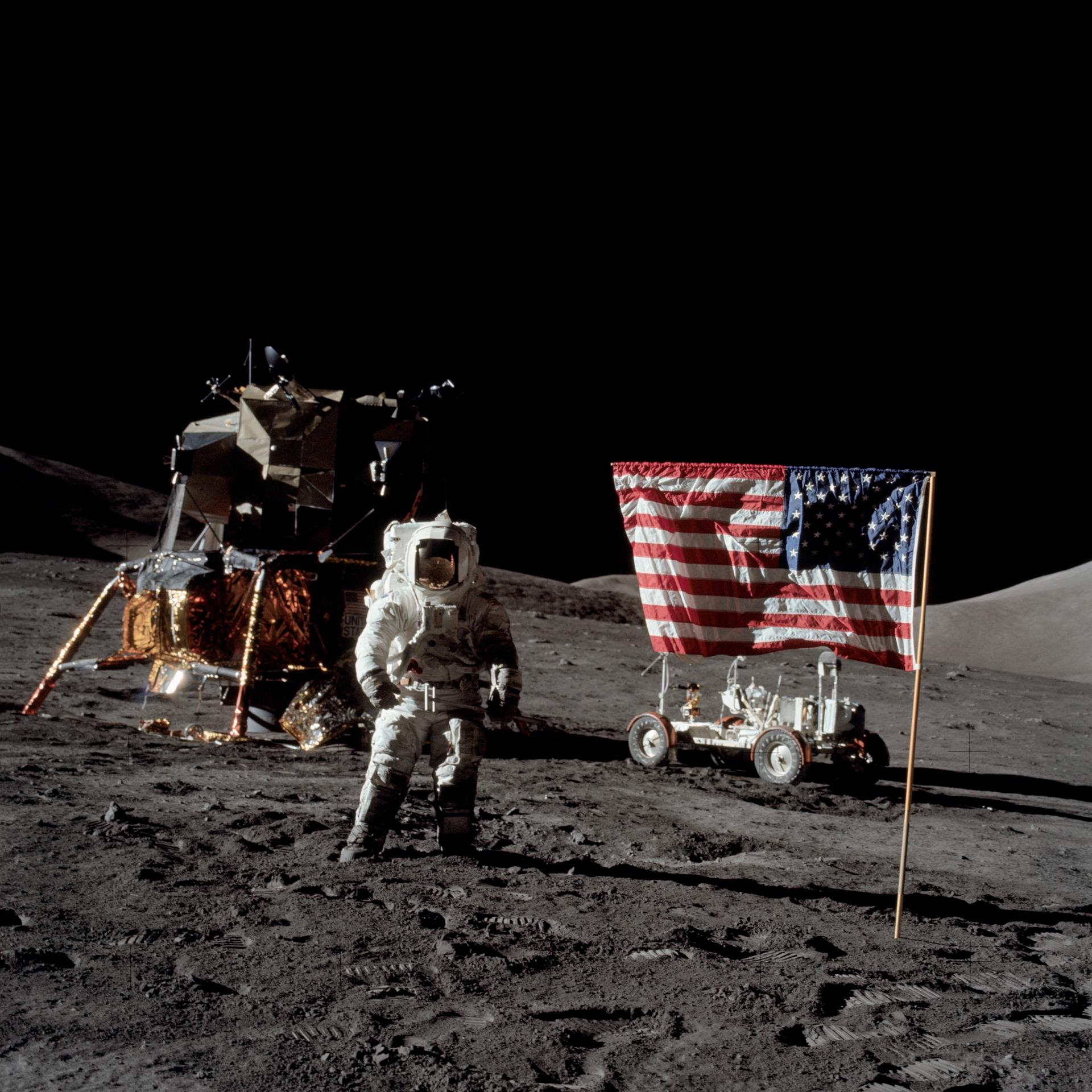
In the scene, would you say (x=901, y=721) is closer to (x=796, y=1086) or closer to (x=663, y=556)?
(x=663, y=556)

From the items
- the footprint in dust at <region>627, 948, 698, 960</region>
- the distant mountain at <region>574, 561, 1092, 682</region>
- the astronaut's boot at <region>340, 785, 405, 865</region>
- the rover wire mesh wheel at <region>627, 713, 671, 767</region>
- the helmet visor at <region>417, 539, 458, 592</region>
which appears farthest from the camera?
the distant mountain at <region>574, 561, 1092, 682</region>

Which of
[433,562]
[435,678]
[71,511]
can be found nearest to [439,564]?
[433,562]

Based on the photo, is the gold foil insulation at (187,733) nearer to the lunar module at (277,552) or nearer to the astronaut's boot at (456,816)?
the lunar module at (277,552)

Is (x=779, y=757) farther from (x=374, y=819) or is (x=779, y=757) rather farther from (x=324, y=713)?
(x=374, y=819)

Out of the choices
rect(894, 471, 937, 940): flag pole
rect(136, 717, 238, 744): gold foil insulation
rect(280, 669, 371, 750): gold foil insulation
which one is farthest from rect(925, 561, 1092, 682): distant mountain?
rect(894, 471, 937, 940): flag pole

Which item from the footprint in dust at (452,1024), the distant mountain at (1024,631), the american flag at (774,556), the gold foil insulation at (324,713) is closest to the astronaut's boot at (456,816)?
the american flag at (774,556)

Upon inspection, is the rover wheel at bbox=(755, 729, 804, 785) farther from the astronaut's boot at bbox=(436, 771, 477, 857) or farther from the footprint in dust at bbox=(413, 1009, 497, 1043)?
the footprint in dust at bbox=(413, 1009, 497, 1043)

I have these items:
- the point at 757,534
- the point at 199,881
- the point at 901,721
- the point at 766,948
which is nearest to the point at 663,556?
the point at 757,534
